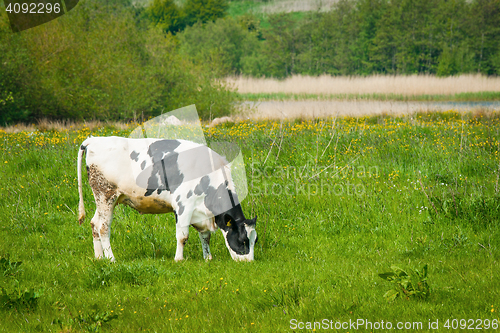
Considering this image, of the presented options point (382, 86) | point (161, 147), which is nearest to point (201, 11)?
point (382, 86)

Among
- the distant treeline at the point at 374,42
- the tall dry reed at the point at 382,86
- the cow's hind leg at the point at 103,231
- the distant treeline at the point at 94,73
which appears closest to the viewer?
the cow's hind leg at the point at 103,231

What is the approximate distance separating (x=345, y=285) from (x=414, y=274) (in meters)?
0.90

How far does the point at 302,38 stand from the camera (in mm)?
72250

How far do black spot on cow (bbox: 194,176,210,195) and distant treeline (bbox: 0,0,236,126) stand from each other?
15465mm

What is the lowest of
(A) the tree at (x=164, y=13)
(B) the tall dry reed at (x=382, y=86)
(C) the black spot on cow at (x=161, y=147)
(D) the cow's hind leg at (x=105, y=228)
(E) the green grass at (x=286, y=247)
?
(B) the tall dry reed at (x=382, y=86)

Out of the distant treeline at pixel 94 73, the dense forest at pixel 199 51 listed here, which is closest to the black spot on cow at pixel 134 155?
the dense forest at pixel 199 51

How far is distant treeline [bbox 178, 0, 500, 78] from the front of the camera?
187 ft

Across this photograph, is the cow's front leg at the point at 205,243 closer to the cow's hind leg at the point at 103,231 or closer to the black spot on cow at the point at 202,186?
the black spot on cow at the point at 202,186

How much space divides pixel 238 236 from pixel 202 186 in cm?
94

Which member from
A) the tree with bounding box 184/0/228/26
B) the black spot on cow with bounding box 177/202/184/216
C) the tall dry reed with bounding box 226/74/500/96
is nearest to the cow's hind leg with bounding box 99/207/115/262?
the black spot on cow with bounding box 177/202/184/216

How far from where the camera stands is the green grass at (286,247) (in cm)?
491

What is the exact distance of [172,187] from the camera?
21.7 feet

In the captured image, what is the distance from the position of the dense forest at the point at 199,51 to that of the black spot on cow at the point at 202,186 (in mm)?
7639

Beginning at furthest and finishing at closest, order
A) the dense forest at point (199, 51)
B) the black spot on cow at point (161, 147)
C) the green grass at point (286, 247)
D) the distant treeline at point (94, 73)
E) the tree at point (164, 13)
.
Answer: the tree at point (164, 13), the dense forest at point (199, 51), the distant treeline at point (94, 73), the black spot on cow at point (161, 147), the green grass at point (286, 247)
